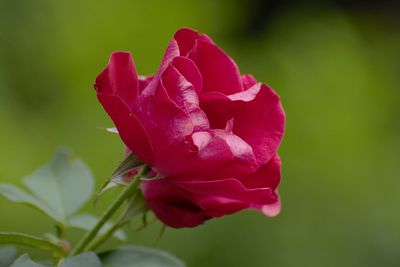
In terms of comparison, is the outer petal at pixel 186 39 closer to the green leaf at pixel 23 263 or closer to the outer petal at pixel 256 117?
the outer petal at pixel 256 117

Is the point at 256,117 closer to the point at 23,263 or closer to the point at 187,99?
the point at 187,99

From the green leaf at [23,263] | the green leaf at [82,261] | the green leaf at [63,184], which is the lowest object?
the green leaf at [63,184]

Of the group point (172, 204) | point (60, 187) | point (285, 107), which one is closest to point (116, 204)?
point (172, 204)

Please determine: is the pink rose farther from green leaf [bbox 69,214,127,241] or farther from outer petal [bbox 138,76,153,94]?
green leaf [bbox 69,214,127,241]

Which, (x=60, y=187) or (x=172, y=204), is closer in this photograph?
(x=172, y=204)

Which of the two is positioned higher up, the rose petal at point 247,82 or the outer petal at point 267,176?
the rose petal at point 247,82

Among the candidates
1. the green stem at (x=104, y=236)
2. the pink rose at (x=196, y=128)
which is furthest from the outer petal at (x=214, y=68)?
the green stem at (x=104, y=236)
